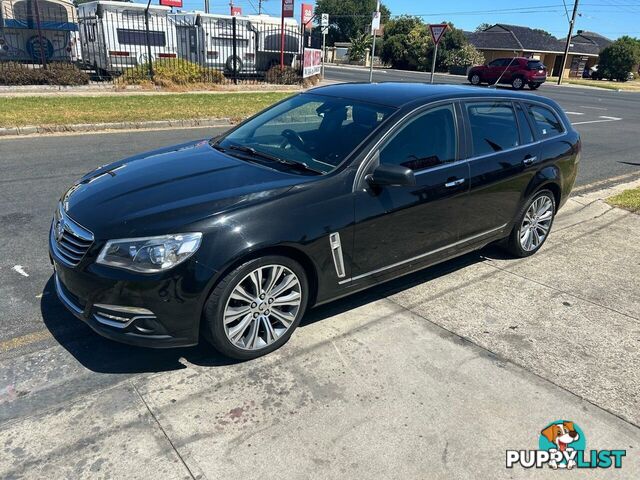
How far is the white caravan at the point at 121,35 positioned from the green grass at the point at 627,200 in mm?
16117

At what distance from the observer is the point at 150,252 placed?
9.41ft

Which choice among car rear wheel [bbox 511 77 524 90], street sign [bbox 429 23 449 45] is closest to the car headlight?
street sign [bbox 429 23 449 45]

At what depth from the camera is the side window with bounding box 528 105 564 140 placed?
16.6 feet

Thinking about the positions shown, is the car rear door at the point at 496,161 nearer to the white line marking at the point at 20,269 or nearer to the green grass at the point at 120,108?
the white line marking at the point at 20,269

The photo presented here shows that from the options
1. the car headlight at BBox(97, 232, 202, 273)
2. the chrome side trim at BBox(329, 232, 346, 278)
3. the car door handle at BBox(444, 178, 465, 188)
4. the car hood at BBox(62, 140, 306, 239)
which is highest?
the car hood at BBox(62, 140, 306, 239)

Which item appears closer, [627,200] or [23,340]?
[23,340]

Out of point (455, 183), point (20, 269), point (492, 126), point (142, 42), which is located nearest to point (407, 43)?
point (142, 42)

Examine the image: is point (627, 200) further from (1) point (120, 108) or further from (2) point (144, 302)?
(1) point (120, 108)

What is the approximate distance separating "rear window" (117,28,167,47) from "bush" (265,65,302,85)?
4.15m

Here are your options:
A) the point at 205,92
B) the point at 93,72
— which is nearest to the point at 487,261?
the point at 205,92

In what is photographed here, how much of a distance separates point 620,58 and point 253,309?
2648 inches

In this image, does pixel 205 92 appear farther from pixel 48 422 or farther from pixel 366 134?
pixel 48 422

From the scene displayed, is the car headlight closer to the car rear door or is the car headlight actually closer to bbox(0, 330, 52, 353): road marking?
bbox(0, 330, 52, 353): road marking

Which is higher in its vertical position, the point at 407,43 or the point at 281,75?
the point at 407,43
